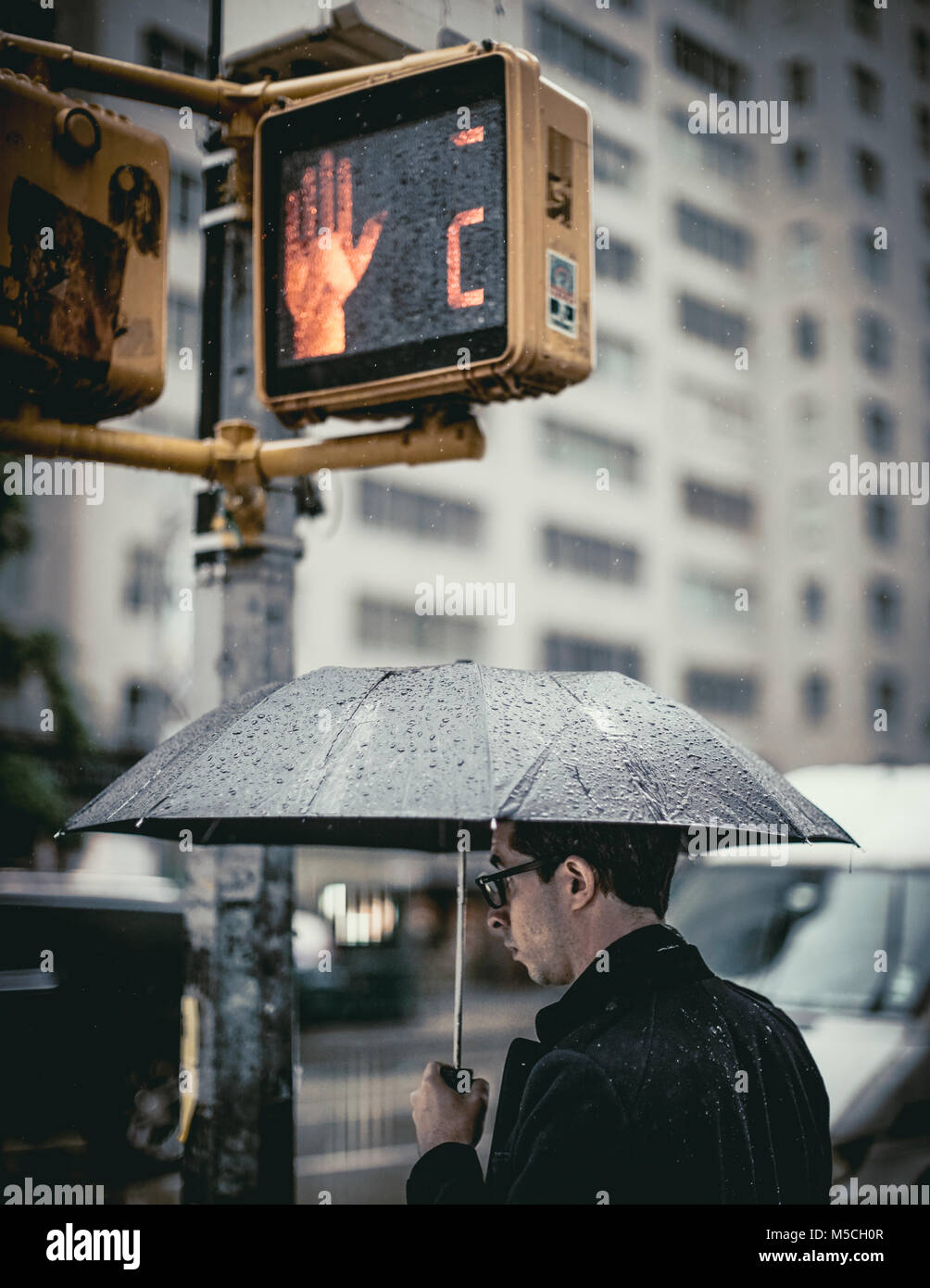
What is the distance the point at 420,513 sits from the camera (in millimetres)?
37250

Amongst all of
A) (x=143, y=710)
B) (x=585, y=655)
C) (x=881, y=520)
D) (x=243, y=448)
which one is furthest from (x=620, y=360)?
(x=243, y=448)

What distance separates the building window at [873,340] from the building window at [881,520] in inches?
177

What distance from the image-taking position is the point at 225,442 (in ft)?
14.0

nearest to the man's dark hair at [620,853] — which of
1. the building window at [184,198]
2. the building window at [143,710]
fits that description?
the building window at [143,710]

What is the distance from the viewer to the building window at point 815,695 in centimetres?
4628

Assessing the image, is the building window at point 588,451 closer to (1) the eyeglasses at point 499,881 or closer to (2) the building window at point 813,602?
(2) the building window at point 813,602

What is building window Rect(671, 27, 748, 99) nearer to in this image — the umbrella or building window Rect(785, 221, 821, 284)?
building window Rect(785, 221, 821, 284)

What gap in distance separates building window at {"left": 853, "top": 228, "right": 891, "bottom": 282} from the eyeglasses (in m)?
46.8

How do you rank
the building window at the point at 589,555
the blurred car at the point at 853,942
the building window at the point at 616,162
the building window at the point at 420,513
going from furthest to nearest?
the building window at the point at 616,162, the building window at the point at 589,555, the building window at the point at 420,513, the blurred car at the point at 853,942

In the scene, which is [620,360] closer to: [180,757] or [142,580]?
[142,580]

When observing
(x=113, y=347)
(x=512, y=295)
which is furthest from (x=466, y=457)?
(x=113, y=347)

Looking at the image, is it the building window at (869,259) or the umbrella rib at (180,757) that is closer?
the umbrella rib at (180,757)

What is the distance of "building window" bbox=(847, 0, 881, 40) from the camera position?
147 feet
